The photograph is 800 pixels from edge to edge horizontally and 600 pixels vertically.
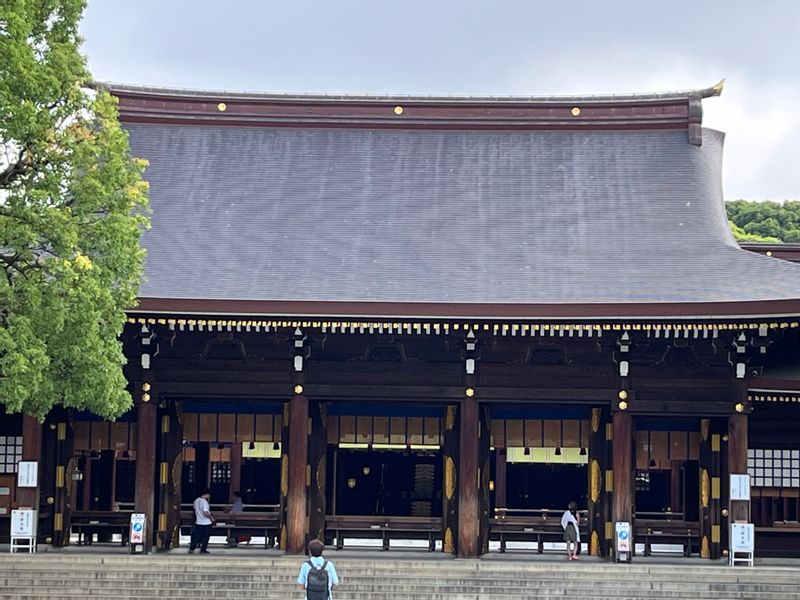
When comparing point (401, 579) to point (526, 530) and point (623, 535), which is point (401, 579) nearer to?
point (623, 535)

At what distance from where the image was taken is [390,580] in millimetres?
20953

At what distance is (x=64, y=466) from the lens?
24.2m

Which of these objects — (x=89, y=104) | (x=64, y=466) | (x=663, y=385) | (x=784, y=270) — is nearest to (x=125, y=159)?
(x=89, y=104)

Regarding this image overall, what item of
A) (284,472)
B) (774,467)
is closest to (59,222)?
(284,472)

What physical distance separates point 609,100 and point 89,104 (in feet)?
43.8

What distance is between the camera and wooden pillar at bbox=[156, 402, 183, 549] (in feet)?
78.5

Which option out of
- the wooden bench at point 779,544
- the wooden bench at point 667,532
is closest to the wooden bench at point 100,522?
the wooden bench at point 667,532

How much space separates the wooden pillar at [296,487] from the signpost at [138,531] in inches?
91.0

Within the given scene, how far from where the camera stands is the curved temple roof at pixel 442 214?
22.8 meters

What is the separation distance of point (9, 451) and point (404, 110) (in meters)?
10.2

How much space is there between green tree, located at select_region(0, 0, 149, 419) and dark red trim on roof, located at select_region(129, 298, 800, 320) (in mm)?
3254

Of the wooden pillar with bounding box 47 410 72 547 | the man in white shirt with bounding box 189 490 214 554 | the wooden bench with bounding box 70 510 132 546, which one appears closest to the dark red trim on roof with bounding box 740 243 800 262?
the man in white shirt with bounding box 189 490 214 554

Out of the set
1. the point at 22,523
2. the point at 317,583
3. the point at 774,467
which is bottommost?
Result: the point at 317,583

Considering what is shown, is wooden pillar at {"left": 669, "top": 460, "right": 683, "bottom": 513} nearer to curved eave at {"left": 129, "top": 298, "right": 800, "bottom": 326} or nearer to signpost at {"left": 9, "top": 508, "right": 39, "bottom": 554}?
curved eave at {"left": 129, "top": 298, "right": 800, "bottom": 326}
